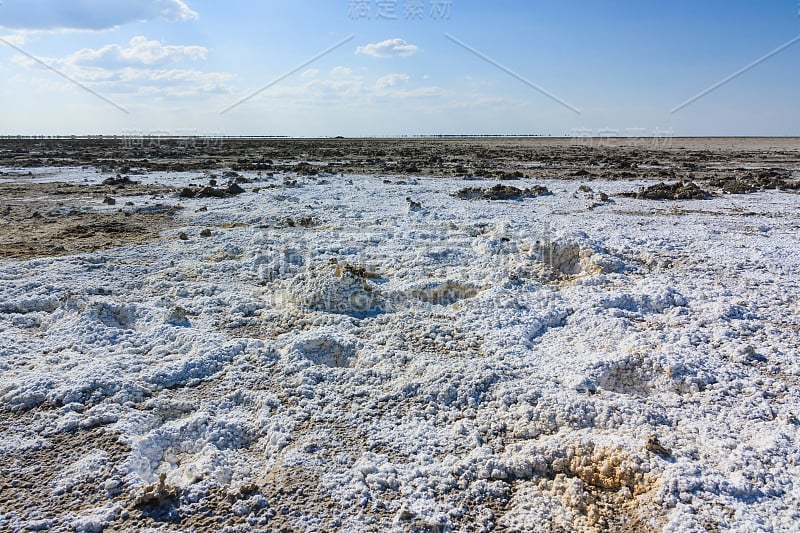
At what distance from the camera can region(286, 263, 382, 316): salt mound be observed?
20.9 ft

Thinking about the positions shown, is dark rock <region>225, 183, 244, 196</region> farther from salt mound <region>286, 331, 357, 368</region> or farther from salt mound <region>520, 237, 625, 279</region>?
salt mound <region>286, 331, 357, 368</region>

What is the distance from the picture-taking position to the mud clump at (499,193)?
14500mm

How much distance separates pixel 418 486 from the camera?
3.48 metres

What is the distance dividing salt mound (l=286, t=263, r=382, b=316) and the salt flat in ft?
0.09

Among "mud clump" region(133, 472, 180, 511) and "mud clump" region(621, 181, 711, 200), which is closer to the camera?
"mud clump" region(133, 472, 180, 511)

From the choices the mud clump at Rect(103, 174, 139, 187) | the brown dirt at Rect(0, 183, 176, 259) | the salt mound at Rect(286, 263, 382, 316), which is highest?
the mud clump at Rect(103, 174, 139, 187)

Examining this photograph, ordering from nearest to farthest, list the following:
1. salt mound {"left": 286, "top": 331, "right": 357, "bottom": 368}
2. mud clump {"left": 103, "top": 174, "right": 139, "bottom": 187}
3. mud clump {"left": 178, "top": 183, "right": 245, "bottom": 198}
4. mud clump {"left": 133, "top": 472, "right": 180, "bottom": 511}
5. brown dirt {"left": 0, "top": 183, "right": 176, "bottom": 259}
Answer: mud clump {"left": 133, "top": 472, "right": 180, "bottom": 511}
salt mound {"left": 286, "top": 331, "right": 357, "bottom": 368}
brown dirt {"left": 0, "top": 183, "right": 176, "bottom": 259}
mud clump {"left": 178, "top": 183, "right": 245, "bottom": 198}
mud clump {"left": 103, "top": 174, "right": 139, "bottom": 187}

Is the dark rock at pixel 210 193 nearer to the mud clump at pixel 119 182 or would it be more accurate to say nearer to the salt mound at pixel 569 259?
the mud clump at pixel 119 182

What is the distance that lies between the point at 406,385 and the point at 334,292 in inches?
85.9

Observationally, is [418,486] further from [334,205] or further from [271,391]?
[334,205]

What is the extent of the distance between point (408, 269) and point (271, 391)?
136 inches

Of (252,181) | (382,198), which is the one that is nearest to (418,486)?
(382,198)

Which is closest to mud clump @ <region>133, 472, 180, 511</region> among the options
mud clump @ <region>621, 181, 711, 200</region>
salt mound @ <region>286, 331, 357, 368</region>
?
salt mound @ <region>286, 331, 357, 368</region>

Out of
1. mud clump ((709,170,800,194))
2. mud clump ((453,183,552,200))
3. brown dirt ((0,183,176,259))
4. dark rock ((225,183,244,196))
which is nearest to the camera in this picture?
brown dirt ((0,183,176,259))
